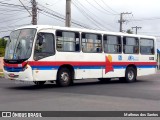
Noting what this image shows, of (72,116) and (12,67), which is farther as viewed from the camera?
(12,67)

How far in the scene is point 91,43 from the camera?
71.8 ft

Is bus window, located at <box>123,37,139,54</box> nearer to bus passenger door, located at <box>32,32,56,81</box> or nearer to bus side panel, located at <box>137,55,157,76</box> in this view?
bus side panel, located at <box>137,55,157,76</box>

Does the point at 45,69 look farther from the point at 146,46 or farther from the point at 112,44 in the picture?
the point at 146,46

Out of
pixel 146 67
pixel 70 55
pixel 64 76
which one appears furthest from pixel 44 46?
pixel 146 67

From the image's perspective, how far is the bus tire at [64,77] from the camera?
19750mm

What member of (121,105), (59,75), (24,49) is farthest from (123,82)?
(121,105)

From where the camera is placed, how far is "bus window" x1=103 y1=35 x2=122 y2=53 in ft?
75.1

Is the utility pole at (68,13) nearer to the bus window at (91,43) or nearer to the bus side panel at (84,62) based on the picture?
the bus window at (91,43)

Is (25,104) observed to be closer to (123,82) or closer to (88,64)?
(88,64)

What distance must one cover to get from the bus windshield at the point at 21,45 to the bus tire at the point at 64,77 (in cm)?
221

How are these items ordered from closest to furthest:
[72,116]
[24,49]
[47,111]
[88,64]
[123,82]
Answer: [72,116] → [47,111] → [24,49] → [88,64] → [123,82]

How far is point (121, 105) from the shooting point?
12844 millimetres

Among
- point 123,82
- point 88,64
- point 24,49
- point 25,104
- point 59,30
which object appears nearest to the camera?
point 25,104

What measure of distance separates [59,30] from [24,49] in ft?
7.37
